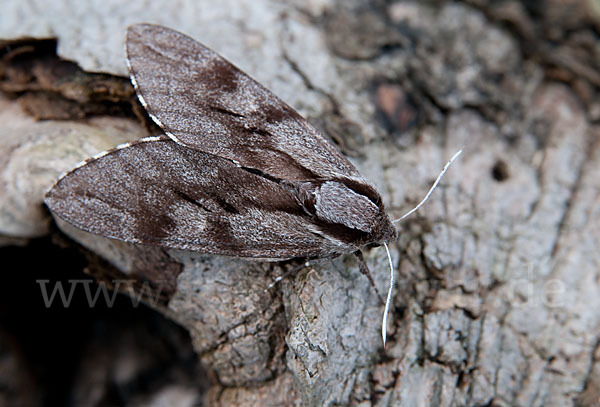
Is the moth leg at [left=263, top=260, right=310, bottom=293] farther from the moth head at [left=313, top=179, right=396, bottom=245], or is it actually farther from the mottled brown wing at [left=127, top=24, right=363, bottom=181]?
the mottled brown wing at [left=127, top=24, right=363, bottom=181]

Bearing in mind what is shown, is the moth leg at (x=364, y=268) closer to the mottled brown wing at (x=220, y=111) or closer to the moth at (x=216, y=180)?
the moth at (x=216, y=180)

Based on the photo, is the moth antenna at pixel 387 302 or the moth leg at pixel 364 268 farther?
the moth leg at pixel 364 268

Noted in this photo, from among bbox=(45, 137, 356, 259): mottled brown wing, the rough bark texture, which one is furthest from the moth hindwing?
the rough bark texture

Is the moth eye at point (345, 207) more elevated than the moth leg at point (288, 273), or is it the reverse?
the moth eye at point (345, 207)

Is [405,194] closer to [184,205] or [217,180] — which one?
[217,180]

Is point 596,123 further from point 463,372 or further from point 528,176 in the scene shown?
point 463,372

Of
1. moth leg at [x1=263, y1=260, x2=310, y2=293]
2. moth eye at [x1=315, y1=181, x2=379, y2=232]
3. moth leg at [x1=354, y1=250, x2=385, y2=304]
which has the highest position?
moth eye at [x1=315, y1=181, x2=379, y2=232]

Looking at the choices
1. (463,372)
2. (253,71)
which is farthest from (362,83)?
(463,372)

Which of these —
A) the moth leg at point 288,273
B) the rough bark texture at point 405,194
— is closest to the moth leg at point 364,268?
the rough bark texture at point 405,194
